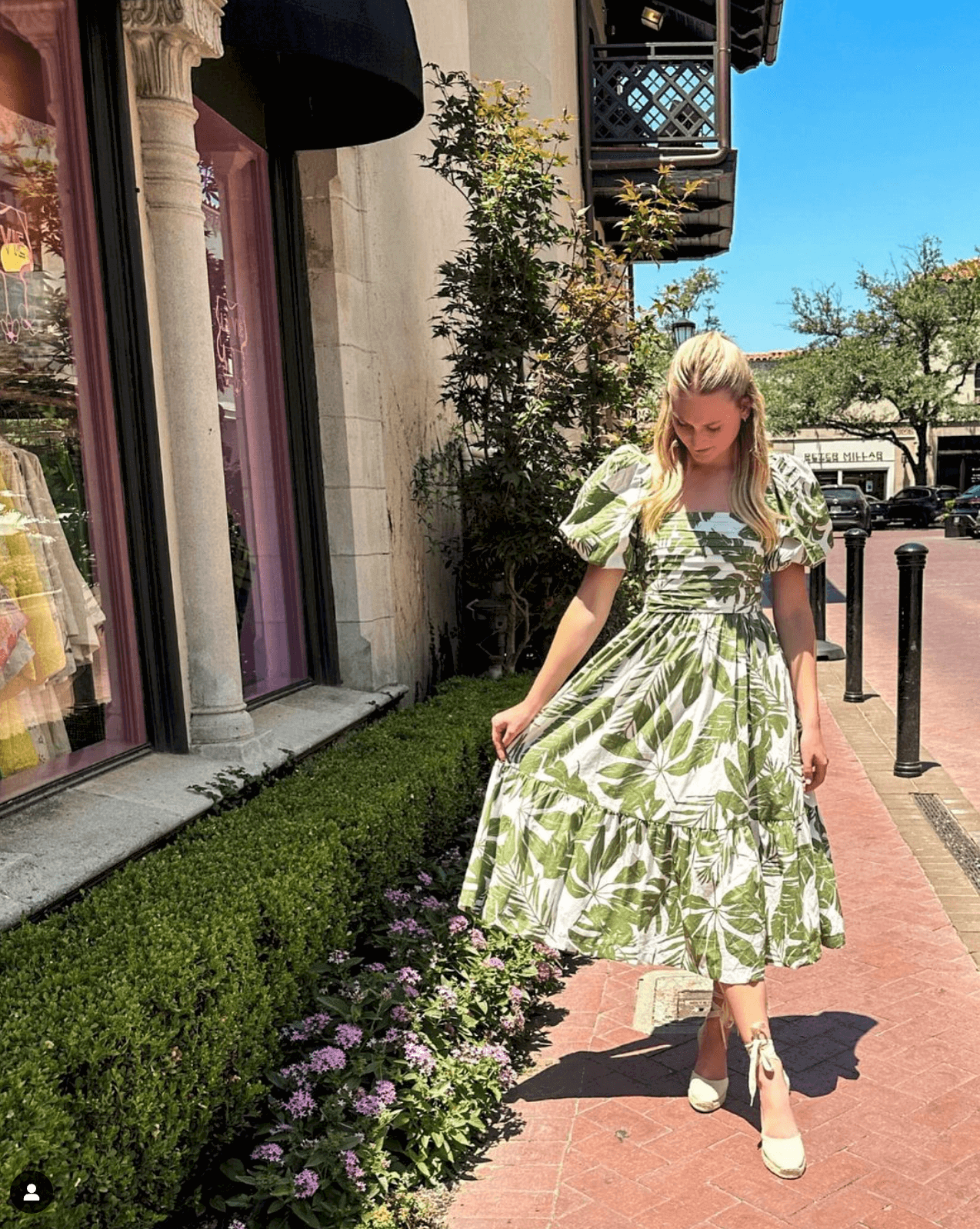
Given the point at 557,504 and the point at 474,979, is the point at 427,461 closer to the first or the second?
the point at 557,504

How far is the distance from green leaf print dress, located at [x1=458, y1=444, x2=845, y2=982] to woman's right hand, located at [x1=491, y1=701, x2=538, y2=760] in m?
0.05

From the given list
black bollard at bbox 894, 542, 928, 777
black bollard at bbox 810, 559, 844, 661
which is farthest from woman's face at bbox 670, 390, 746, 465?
black bollard at bbox 810, 559, 844, 661

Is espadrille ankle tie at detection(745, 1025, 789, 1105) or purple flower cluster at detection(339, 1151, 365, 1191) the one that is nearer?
purple flower cluster at detection(339, 1151, 365, 1191)

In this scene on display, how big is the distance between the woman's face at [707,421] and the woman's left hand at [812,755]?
0.73 m

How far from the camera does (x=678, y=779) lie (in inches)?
113

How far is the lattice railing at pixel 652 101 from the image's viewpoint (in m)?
12.0

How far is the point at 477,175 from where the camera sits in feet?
20.7

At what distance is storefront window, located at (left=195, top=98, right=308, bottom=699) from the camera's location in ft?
17.0

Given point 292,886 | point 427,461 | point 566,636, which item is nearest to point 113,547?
point 292,886

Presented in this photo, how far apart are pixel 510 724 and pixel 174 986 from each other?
107 centimetres

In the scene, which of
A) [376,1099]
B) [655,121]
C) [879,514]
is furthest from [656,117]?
[879,514]

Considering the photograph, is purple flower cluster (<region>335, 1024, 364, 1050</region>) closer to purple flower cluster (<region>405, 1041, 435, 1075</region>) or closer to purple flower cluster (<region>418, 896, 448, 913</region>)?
purple flower cluster (<region>405, 1041, 435, 1075</region>)

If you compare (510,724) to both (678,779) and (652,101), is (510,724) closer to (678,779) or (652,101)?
(678,779)

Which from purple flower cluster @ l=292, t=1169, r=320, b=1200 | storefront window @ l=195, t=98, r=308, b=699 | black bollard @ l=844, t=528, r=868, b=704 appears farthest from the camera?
black bollard @ l=844, t=528, r=868, b=704
